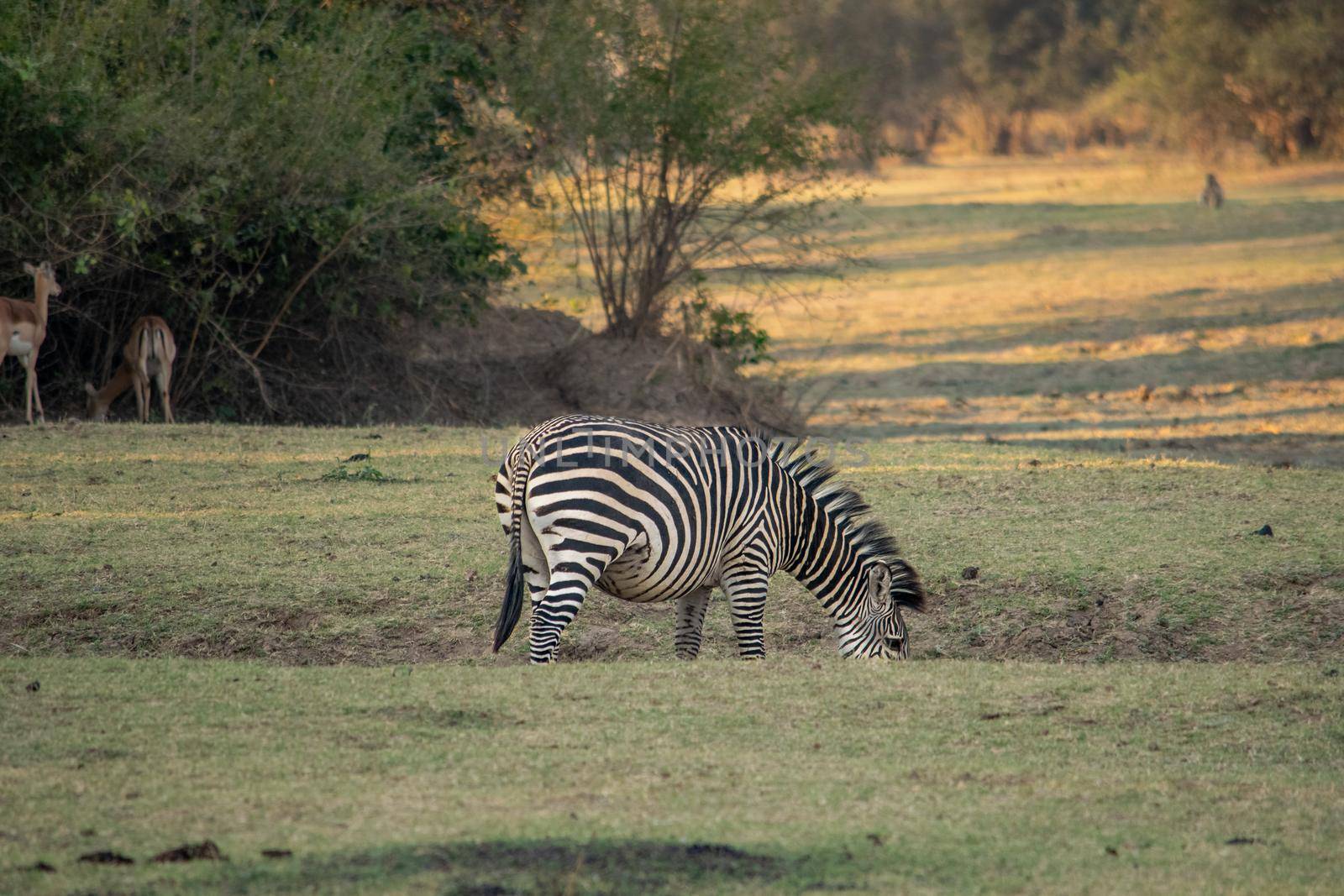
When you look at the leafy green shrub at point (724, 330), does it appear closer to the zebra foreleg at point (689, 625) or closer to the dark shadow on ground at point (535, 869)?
the zebra foreleg at point (689, 625)

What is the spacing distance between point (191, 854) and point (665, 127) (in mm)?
12727

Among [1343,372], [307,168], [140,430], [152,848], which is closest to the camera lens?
[152,848]

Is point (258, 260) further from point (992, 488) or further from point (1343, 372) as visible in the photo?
point (1343, 372)

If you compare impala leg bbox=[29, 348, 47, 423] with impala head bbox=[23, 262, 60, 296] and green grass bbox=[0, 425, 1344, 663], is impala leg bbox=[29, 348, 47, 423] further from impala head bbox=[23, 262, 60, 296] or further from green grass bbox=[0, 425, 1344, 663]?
green grass bbox=[0, 425, 1344, 663]

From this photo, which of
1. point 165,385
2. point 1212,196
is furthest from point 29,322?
point 1212,196

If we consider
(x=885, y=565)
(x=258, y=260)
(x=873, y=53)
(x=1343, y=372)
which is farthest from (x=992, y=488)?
(x=873, y=53)

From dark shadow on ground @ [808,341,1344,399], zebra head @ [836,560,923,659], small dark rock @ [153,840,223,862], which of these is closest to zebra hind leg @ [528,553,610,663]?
zebra head @ [836,560,923,659]

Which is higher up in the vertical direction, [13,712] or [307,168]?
[307,168]

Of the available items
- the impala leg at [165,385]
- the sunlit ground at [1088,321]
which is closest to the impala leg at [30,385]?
the impala leg at [165,385]

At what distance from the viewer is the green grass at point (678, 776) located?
4.39 metres

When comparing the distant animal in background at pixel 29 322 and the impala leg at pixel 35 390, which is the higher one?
the distant animal in background at pixel 29 322

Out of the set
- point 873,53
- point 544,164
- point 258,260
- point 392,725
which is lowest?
point 392,725

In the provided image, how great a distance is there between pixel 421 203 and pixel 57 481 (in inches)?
197

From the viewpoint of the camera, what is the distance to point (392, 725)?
5.91m
